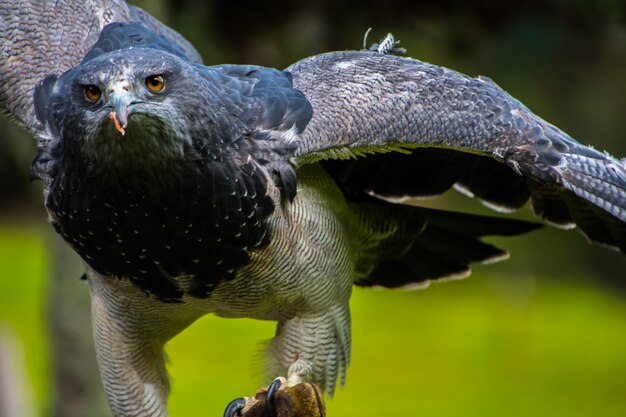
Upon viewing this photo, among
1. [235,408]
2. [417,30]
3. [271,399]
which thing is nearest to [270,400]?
[271,399]

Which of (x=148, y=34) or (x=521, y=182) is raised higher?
(x=148, y=34)

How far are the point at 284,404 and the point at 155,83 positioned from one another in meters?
1.57

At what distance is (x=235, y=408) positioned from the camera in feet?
16.9

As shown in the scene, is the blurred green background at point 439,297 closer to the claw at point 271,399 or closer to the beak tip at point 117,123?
the claw at point 271,399

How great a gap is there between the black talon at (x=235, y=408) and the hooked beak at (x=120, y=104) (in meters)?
1.44

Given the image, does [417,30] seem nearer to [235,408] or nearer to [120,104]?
[235,408]

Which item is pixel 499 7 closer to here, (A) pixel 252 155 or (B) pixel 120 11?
(B) pixel 120 11

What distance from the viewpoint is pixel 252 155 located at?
201 inches

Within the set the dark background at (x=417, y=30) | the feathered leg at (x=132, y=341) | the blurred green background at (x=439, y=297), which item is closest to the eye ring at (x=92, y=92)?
the feathered leg at (x=132, y=341)

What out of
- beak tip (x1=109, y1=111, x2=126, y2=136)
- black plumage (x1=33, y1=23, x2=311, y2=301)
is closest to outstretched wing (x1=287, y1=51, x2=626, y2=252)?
black plumage (x1=33, y1=23, x2=311, y2=301)

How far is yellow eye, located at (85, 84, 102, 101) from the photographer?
456 centimetres

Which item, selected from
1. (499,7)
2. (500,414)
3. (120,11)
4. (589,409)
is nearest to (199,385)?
(500,414)

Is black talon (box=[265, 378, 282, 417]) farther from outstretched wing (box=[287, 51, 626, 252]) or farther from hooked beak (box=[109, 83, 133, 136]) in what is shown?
hooked beak (box=[109, 83, 133, 136])

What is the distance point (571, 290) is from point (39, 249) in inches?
305
